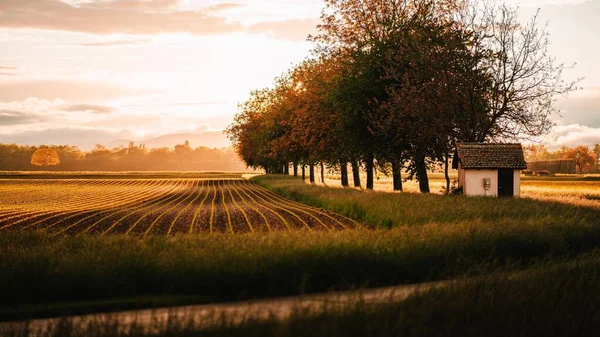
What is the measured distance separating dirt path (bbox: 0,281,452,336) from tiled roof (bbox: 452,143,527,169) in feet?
81.6

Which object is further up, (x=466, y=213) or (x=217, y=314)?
(x=466, y=213)

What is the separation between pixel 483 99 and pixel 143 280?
30.8 meters

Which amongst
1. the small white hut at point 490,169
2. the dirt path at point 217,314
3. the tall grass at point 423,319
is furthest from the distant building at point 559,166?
the tall grass at point 423,319

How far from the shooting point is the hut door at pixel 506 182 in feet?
117

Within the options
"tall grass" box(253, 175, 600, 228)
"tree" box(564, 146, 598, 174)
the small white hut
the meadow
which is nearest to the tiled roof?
the small white hut

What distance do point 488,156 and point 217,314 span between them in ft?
96.5

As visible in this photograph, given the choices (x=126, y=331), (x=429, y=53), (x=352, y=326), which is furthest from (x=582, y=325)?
(x=429, y=53)

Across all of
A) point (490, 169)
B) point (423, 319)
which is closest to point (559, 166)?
point (490, 169)

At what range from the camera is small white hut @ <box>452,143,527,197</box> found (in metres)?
35.0

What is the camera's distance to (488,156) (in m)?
35.1

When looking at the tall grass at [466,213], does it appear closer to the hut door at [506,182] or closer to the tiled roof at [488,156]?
the tiled roof at [488,156]

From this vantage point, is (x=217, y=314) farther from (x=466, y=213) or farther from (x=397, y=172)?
(x=397, y=172)

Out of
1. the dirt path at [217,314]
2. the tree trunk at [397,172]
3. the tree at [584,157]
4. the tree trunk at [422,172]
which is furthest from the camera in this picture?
the tree at [584,157]

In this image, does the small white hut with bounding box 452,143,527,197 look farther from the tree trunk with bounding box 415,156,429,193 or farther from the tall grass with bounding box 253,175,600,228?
the tall grass with bounding box 253,175,600,228
